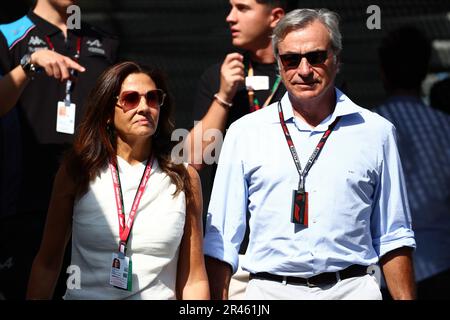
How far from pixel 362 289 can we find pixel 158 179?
38.8 inches

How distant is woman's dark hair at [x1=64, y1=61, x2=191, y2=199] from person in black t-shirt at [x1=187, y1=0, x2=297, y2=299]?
0.47 meters

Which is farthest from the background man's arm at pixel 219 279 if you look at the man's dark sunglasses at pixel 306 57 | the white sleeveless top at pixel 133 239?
the man's dark sunglasses at pixel 306 57

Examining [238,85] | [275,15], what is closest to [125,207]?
[238,85]

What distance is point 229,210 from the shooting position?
4.35 m

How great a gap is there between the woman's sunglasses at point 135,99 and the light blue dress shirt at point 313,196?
0.37 m

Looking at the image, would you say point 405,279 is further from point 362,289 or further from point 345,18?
point 345,18

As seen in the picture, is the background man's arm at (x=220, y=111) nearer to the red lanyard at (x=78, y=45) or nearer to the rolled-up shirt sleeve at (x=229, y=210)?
the rolled-up shirt sleeve at (x=229, y=210)

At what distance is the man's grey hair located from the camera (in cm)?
443

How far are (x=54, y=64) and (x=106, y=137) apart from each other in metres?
0.52

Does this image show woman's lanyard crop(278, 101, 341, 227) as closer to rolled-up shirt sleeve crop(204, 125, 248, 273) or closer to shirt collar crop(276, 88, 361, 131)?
shirt collar crop(276, 88, 361, 131)

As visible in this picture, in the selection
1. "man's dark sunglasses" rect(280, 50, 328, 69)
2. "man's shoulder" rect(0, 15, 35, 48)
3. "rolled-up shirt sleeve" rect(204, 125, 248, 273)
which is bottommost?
"rolled-up shirt sleeve" rect(204, 125, 248, 273)

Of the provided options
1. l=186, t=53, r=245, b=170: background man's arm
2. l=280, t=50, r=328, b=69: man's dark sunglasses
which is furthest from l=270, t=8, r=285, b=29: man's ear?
l=280, t=50, r=328, b=69: man's dark sunglasses

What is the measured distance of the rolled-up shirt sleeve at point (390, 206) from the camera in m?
4.29

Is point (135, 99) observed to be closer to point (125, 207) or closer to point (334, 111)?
point (125, 207)
